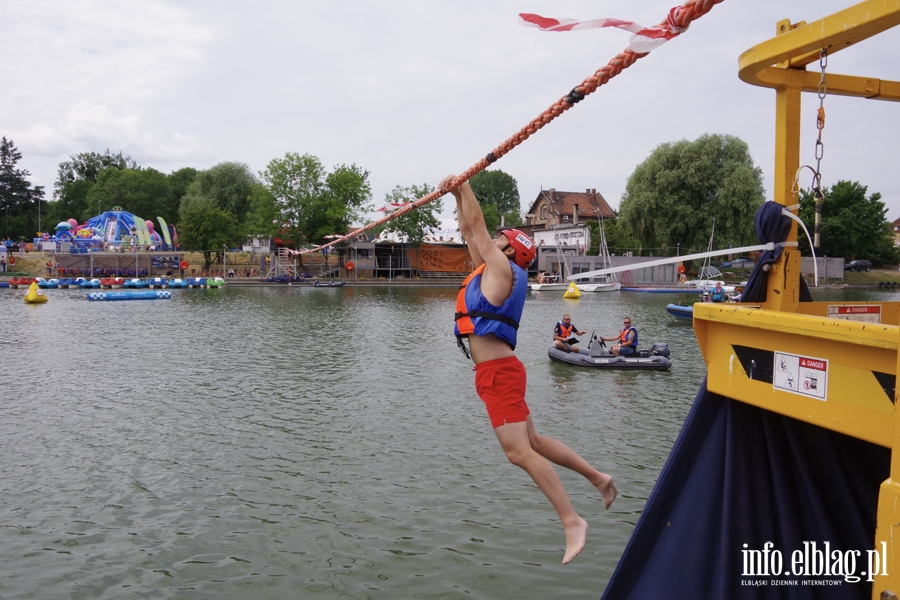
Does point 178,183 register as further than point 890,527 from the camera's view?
Yes

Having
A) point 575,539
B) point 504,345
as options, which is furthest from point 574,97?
point 575,539

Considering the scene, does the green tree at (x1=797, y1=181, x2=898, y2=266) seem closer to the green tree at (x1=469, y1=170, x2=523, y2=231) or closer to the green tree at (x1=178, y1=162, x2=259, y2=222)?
the green tree at (x1=469, y1=170, x2=523, y2=231)

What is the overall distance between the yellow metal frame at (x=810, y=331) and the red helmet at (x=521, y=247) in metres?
1.30

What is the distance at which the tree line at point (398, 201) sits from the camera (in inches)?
2504

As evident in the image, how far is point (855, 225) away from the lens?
3091 inches

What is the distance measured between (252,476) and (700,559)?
8.41 m

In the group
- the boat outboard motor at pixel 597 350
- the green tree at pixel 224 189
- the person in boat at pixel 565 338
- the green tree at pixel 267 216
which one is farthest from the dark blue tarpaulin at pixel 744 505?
the green tree at pixel 224 189

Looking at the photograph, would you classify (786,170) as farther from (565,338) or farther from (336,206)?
(336,206)

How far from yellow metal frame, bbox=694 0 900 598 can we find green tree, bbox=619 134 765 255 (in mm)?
61873

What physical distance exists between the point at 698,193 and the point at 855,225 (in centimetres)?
2791

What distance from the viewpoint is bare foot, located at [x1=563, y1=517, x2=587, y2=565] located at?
175 inches

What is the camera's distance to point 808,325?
3230 mm

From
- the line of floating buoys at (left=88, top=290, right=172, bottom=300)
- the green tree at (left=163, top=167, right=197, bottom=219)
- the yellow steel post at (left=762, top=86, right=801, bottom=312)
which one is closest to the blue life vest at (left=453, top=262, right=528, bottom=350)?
the yellow steel post at (left=762, top=86, right=801, bottom=312)

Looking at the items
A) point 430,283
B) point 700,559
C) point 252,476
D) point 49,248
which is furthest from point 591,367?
point 49,248
